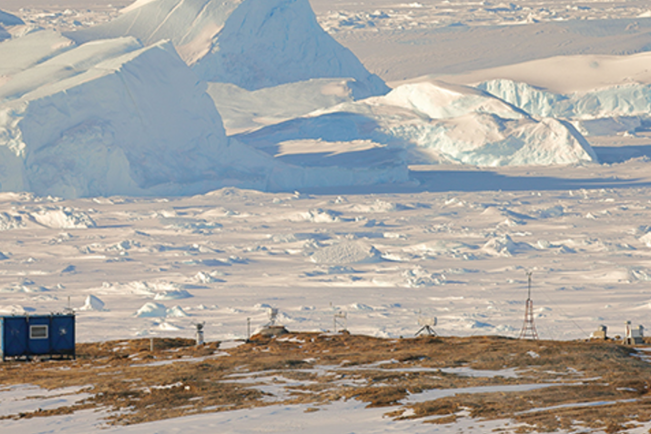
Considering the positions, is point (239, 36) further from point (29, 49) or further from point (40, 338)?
point (40, 338)

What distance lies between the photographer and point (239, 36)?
87000 millimetres

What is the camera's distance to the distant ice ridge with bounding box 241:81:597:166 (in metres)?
67.4

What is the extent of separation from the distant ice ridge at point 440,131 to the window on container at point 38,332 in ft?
151

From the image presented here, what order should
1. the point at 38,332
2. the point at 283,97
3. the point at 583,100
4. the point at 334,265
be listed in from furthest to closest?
the point at 583,100 < the point at 283,97 < the point at 334,265 < the point at 38,332

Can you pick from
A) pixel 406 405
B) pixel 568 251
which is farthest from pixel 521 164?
pixel 406 405

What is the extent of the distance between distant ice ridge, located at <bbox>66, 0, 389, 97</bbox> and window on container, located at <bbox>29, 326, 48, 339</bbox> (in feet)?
207

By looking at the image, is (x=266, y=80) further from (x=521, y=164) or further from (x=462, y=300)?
(x=462, y=300)

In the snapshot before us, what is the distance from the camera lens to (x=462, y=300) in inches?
1097

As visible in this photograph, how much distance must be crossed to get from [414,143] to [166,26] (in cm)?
2620

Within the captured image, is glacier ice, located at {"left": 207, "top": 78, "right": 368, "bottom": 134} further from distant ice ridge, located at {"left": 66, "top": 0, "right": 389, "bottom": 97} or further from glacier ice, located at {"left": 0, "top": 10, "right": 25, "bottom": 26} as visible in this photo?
glacier ice, located at {"left": 0, "top": 10, "right": 25, "bottom": 26}

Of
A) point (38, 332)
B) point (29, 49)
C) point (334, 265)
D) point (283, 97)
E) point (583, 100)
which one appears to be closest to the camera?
point (38, 332)

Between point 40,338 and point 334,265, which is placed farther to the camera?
point 334,265

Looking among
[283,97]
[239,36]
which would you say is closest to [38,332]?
[239,36]

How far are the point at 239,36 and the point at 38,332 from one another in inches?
2860
